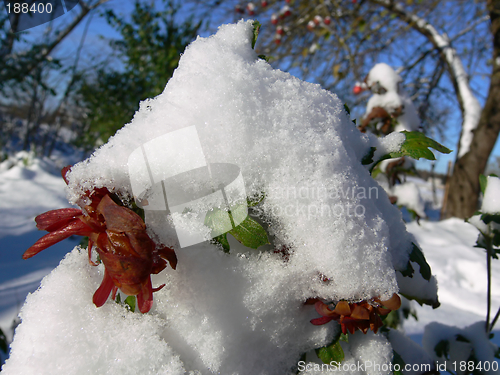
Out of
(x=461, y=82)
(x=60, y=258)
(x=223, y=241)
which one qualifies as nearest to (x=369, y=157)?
(x=223, y=241)

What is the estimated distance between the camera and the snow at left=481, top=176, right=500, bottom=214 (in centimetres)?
65

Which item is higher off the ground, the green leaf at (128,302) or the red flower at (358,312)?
the green leaf at (128,302)

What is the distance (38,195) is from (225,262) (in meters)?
3.55

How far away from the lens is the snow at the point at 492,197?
0.65 m

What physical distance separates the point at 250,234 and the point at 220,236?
0.12 ft

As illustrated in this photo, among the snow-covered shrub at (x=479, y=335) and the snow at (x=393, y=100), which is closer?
the snow-covered shrub at (x=479, y=335)

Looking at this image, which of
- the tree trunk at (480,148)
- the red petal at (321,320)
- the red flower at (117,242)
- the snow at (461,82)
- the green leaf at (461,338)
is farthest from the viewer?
the snow at (461,82)

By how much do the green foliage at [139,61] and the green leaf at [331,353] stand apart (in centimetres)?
353

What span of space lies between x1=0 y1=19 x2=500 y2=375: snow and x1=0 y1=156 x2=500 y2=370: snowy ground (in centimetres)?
118

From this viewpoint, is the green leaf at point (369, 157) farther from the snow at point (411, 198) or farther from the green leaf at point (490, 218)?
the snow at point (411, 198)

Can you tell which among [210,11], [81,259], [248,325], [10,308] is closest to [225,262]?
[248,325]

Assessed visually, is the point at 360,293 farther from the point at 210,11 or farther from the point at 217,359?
the point at 210,11

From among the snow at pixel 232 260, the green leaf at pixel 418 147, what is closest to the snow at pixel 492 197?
the green leaf at pixel 418 147

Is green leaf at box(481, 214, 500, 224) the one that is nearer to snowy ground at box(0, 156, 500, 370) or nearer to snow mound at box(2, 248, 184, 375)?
snow mound at box(2, 248, 184, 375)
